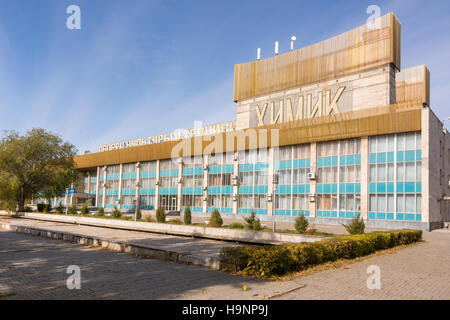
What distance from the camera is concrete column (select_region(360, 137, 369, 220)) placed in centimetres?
3809

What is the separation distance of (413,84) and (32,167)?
5423cm

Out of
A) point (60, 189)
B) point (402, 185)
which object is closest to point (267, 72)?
point (402, 185)

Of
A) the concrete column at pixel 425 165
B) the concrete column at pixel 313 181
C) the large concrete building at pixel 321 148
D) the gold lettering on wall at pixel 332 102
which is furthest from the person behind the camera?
the gold lettering on wall at pixel 332 102

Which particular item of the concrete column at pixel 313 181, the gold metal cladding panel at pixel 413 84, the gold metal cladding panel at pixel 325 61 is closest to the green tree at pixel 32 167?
the gold metal cladding panel at pixel 325 61

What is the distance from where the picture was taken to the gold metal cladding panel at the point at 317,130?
36.4 m

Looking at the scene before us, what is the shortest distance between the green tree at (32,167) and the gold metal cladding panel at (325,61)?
30.0 metres

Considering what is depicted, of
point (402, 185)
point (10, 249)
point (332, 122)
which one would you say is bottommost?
point (10, 249)

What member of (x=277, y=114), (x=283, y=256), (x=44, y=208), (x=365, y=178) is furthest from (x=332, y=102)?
(x=44, y=208)

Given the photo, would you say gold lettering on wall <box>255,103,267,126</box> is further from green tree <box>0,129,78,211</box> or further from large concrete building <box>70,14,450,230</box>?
green tree <box>0,129,78,211</box>

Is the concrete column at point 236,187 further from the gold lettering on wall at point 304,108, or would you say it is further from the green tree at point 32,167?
the green tree at point 32,167

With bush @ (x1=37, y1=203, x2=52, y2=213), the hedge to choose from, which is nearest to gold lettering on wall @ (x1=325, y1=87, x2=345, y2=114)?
the hedge
